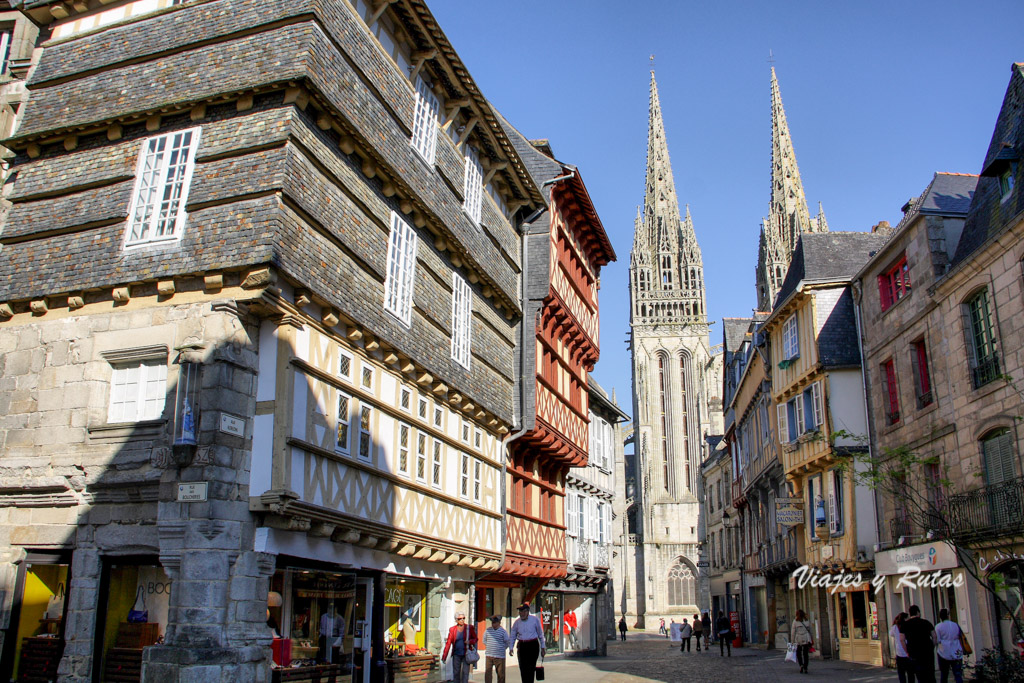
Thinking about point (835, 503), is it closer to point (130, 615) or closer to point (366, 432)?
point (366, 432)

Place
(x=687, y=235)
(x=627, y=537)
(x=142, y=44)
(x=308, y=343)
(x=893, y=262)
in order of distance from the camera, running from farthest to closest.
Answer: (x=687, y=235) < (x=627, y=537) < (x=893, y=262) < (x=142, y=44) < (x=308, y=343)

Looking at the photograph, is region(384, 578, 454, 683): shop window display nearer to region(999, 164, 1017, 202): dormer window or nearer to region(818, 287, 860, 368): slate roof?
region(818, 287, 860, 368): slate roof

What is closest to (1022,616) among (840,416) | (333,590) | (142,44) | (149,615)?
(840,416)

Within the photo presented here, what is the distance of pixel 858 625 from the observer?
2239 cm

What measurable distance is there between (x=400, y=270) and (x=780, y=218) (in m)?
80.2

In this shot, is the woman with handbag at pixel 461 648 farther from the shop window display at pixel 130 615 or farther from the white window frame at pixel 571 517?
the white window frame at pixel 571 517

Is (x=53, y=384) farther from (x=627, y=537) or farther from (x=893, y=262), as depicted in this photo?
(x=627, y=537)

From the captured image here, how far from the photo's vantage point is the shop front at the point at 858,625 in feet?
69.4

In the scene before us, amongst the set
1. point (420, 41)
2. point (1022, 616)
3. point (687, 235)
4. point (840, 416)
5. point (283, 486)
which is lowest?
point (1022, 616)

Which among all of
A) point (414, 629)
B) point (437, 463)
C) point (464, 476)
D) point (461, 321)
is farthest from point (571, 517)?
point (437, 463)

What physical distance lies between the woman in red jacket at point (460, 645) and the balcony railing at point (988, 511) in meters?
8.50

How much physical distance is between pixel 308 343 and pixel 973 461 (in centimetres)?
1190

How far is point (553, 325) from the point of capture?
22.6m

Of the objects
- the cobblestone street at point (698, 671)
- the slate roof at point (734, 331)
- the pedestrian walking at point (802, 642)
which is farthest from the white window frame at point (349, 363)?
the slate roof at point (734, 331)
